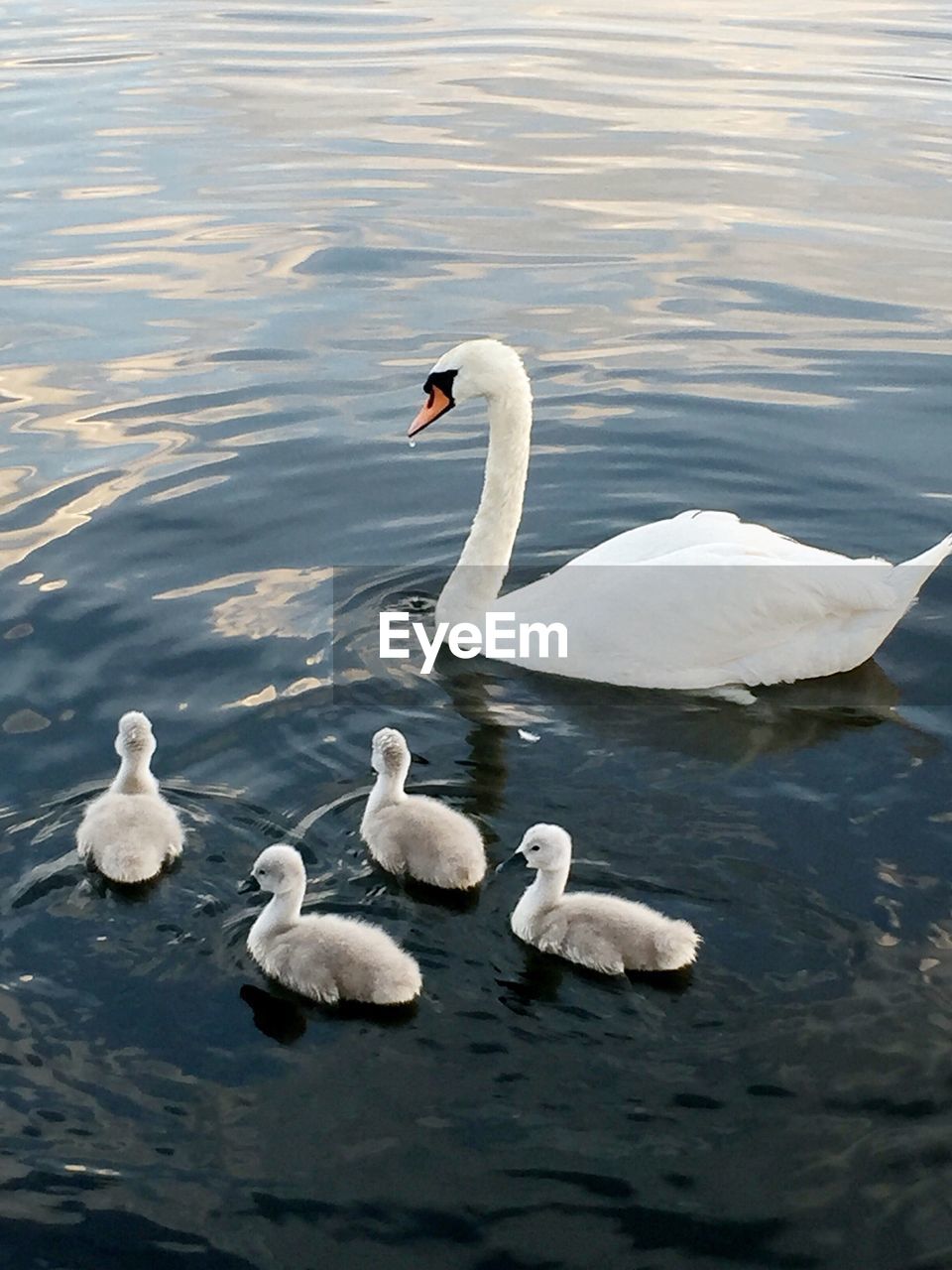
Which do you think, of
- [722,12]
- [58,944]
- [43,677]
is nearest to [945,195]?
[43,677]

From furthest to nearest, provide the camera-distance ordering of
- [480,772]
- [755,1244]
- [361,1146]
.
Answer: [480,772], [361,1146], [755,1244]

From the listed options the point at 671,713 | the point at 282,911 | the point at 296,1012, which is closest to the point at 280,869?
the point at 282,911

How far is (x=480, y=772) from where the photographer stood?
757 centimetres

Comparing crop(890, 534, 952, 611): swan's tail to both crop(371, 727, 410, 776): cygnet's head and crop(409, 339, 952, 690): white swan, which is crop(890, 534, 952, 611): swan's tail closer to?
crop(409, 339, 952, 690): white swan

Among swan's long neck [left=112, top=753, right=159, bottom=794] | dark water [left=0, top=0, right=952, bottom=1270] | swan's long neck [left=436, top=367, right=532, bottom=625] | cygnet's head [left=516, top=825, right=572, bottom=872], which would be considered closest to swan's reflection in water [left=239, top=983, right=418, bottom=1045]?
dark water [left=0, top=0, right=952, bottom=1270]

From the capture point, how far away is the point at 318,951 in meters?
6.01

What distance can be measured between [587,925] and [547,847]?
0.33m

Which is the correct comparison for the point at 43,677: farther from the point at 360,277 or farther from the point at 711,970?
the point at 360,277

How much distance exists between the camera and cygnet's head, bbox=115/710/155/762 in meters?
6.96

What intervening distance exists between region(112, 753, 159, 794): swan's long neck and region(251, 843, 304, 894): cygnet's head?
0.93 meters

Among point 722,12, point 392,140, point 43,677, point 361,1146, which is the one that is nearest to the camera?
point 361,1146

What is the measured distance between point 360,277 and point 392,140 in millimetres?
7004

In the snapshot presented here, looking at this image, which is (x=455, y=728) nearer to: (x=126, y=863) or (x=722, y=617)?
(x=722, y=617)

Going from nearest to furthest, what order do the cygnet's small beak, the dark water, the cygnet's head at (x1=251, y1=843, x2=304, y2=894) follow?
the dark water, the cygnet's head at (x1=251, y1=843, x2=304, y2=894), the cygnet's small beak
